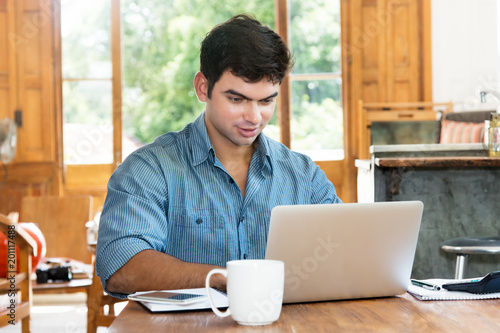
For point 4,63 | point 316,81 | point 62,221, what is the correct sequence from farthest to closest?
1. point 316,81
2. point 4,63
3. point 62,221

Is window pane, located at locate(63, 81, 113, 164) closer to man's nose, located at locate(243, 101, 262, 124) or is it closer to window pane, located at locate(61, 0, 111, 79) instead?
window pane, located at locate(61, 0, 111, 79)

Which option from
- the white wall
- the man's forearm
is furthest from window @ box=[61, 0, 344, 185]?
the man's forearm

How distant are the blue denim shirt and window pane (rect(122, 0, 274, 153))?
9.40 metres

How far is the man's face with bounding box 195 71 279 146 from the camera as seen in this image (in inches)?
62.7

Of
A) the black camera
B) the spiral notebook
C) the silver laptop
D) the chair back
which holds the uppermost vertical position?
the silver laptop

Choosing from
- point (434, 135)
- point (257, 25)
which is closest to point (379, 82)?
point (434, 135)

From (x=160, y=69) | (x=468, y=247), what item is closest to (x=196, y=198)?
(x=468, y=247)

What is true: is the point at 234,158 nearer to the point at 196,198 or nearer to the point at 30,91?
the point at 196,198

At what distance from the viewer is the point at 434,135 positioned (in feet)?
16.6

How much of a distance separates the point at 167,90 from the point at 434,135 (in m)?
7.02

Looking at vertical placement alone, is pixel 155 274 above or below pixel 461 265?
above

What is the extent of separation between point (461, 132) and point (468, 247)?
243 centimetres

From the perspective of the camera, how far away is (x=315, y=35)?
5.86m

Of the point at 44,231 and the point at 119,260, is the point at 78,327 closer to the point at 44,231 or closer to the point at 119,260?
the point at 44,231
